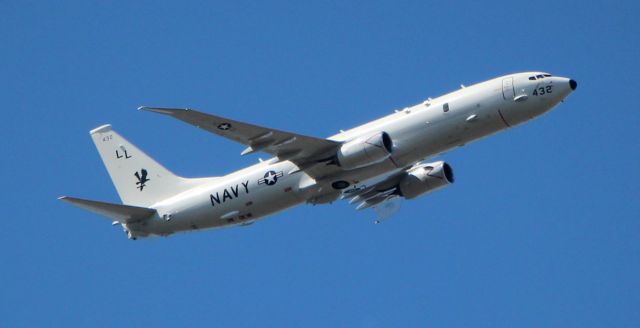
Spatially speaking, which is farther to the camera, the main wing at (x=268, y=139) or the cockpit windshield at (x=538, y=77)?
the cockpit windshield at (x=538, y=77)

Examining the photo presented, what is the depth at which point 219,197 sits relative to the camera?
60.6 m

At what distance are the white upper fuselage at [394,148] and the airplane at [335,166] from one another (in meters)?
0.05

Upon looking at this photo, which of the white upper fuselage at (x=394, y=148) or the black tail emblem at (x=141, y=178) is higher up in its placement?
the black tail emblem at (x=141, y=178)

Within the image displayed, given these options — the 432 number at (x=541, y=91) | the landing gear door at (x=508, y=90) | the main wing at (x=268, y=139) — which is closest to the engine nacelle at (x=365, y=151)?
the main wing at (x=268, y=139)

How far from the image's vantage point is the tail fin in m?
63.8

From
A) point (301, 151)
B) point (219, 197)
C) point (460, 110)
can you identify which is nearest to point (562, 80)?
point (460, 110)

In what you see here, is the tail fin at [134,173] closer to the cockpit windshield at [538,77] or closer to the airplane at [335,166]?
the airplane at [335,166]

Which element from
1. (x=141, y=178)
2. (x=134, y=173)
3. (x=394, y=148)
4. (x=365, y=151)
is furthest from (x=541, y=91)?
(x=134, y=173)

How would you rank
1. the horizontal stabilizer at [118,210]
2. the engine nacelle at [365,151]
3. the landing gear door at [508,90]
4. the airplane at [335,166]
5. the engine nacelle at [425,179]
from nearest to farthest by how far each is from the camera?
the engine nacelle at [365,151]
the airplane at [335,166]
the landing gear door at [508,90]
the horizontal stabilizer at [118,210]
the engine nacelle at [425,179]

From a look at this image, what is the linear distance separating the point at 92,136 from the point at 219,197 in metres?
11.1

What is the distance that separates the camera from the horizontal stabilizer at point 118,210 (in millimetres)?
58519

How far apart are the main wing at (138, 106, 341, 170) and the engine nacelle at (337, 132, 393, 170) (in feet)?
3.12

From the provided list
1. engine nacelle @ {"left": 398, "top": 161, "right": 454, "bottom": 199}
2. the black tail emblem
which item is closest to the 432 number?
engine nacelle @ {"left": 398, "top": 161, "right": 454, "bottom": 199}

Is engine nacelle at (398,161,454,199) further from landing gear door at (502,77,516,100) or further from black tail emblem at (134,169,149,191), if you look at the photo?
black tail emblem at (134,169,149,191)
